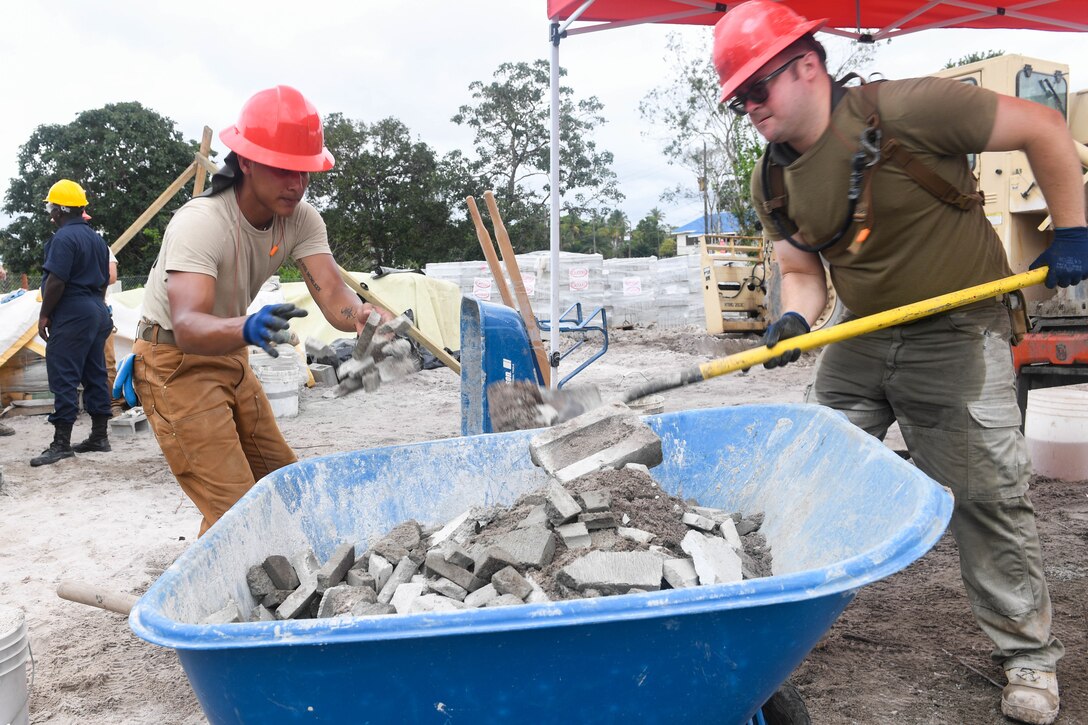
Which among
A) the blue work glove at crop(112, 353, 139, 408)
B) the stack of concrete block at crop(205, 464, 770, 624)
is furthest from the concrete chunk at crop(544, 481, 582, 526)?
the blue work glove at crop(112, 353, 139, 408)

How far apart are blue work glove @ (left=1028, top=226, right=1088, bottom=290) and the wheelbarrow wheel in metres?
1.33

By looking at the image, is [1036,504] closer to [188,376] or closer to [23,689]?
[188,376]

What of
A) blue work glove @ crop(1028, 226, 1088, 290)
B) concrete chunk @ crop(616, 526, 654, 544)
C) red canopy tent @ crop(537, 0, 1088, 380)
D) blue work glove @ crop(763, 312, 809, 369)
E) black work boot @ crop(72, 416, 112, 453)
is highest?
red canopy tent @ crop(537, 0, 1088, 380)

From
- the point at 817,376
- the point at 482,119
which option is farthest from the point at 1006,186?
the point at 482,119

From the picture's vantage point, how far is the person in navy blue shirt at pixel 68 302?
18.2ft

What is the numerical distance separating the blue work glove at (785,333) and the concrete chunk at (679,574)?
2.54 ft

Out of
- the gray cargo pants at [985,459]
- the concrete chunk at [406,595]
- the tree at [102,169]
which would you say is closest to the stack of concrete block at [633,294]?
the gray cargo pants at [985,459]

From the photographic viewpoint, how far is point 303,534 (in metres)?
2.21

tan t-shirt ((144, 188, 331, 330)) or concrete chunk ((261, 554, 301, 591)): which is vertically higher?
tan t-shirt ((144, 188, 331, 330))

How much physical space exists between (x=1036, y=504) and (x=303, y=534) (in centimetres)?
373

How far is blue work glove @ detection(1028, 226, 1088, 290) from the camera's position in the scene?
7.04ft

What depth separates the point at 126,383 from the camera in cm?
708

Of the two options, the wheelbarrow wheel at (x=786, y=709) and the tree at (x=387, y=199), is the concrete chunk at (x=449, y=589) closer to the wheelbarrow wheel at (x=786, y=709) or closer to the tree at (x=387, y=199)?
the wheelbarrow wheel at (x=786, y=709)

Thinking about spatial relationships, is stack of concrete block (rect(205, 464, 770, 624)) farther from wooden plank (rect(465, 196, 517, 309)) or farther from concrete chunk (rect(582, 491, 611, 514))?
wooden plank (rect(465, 196, 517, 309))
